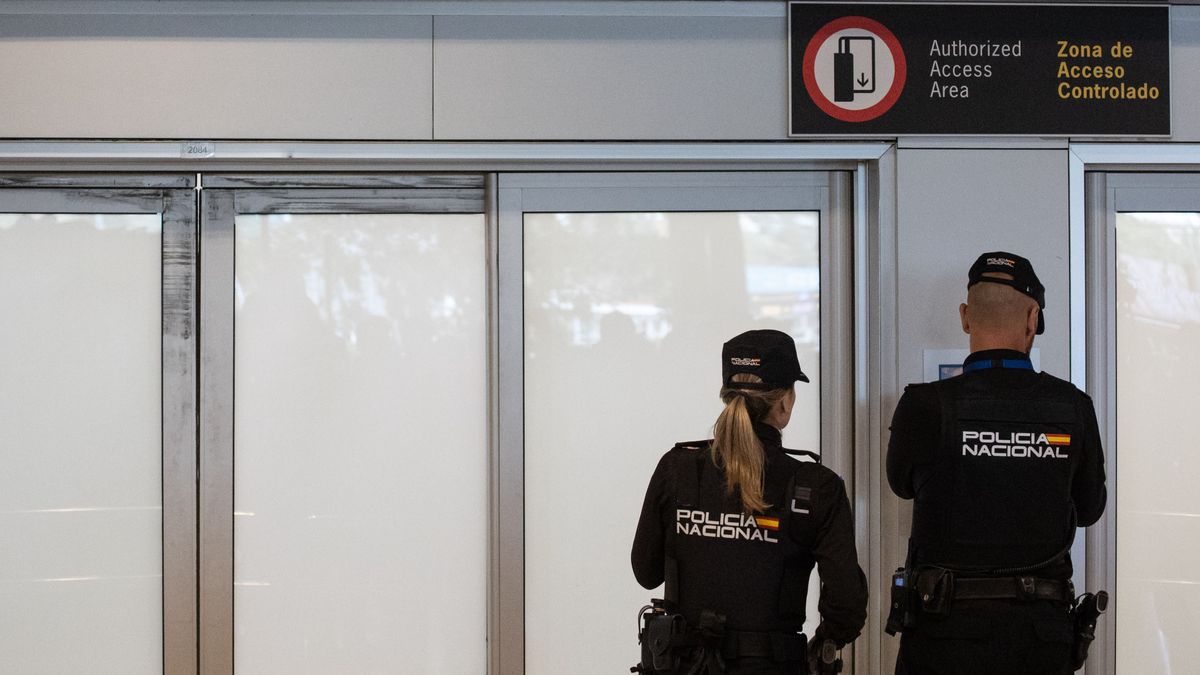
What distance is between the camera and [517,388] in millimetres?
3500

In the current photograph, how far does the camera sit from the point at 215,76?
335cm

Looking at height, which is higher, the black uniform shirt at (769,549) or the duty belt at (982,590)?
the black uniform shirt at (769,549)

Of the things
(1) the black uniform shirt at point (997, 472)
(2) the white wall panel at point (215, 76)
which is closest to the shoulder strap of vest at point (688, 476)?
(1) the black uniform shirt at point (997, 472)

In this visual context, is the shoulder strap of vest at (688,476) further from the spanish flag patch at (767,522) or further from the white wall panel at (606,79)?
the white wall panel at (606,79)

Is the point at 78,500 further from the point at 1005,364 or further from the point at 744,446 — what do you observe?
the point at 1005,364

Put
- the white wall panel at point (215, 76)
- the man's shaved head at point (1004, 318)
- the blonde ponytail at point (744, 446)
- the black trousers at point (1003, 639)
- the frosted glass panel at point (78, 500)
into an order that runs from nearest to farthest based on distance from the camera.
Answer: the blonde ponytail at point (744, 446), the black trousers at point (1003, 639), the man's shaved head at point (1004, 318), the white wall panel at point (215, 76), the frosted glass panel at point (78, 500)

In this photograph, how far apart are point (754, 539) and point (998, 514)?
0.81 m

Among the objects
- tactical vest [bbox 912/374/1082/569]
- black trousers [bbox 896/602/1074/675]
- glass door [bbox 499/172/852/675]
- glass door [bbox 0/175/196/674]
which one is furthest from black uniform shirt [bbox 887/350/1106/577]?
glass door [bbox 0/175/196/674]

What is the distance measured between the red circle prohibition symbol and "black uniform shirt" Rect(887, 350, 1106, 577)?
3.48 ft

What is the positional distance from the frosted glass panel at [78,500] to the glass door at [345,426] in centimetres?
22

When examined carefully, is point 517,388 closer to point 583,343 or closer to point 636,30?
point 583,343

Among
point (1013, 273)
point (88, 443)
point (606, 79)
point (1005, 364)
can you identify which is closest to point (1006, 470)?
point (1005, 364)

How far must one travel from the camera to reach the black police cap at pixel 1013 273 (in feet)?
9.26

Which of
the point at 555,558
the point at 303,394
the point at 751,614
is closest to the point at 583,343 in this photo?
the point at 555,558
